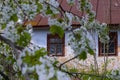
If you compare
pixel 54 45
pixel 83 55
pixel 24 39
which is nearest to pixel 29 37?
pixel 24 39

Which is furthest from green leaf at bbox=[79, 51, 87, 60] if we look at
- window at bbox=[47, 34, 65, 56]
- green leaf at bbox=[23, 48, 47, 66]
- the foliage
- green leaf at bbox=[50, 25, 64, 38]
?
window at bbox=[47, 34, 65, 56]

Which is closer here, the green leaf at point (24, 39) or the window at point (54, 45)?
the green leaf at point (24, 39)

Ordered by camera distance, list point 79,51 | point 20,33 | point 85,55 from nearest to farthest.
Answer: point 20,33
point 85,55
point 79,51

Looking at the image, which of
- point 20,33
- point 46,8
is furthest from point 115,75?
point 20,33

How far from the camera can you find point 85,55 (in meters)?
1.86

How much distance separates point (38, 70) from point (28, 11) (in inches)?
49.5

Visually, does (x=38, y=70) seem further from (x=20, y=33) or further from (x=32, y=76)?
(x=20, y=33)

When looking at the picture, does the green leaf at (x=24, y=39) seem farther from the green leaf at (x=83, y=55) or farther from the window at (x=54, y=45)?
the window at (x=54, y=45)

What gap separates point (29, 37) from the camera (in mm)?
1664

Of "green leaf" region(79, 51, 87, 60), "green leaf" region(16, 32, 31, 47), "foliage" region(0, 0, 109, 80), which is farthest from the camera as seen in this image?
"green leaf" region(79, 51, 87, 60)

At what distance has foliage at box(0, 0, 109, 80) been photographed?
1.24 meters

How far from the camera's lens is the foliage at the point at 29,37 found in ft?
4.07

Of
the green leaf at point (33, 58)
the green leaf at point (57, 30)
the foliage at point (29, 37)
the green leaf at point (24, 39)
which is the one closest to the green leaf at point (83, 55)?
the foliage at point (29, 37)

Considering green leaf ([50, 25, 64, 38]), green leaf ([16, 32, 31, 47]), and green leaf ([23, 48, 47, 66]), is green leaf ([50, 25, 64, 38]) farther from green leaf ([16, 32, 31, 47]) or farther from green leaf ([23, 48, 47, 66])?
green leaf ([23, 48, 47, 66])
